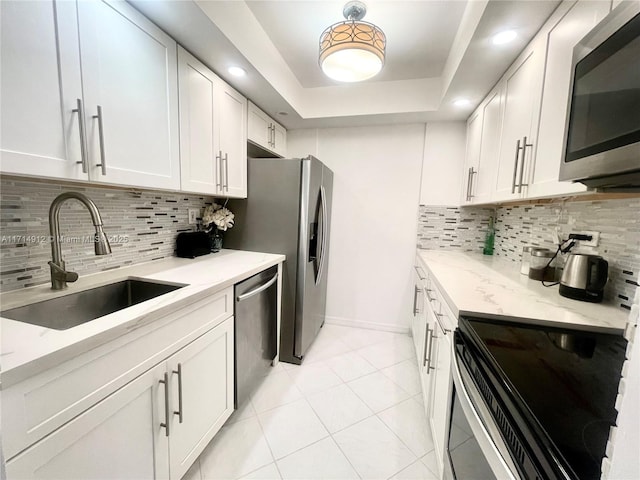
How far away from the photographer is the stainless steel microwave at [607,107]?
65 centimetres

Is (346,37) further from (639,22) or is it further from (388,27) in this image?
(639,22)

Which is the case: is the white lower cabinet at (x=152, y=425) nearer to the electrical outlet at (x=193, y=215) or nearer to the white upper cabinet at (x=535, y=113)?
the electrical outlet at (x=193, y=215)

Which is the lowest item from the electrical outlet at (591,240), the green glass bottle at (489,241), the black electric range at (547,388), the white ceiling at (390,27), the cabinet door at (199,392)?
the cabinet door at (199,392)

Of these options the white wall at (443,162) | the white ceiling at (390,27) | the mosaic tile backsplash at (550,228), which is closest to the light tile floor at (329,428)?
the mosaic tile backsplash at (550,228)

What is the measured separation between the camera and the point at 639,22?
0.64 m

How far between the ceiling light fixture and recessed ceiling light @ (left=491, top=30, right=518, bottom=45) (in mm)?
549

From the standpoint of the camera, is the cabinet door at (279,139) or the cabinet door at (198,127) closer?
the cabinet door at (198,127)

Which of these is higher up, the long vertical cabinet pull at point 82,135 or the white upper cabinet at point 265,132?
the white upper cabinet at point 265,132

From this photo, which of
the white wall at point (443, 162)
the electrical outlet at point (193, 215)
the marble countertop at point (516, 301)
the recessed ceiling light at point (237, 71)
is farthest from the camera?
the white wall at point (443, 162)

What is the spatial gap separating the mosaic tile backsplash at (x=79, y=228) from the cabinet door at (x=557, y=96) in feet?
6.81

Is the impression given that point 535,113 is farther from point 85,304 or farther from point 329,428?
point 85,304

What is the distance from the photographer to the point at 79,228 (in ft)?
4.23

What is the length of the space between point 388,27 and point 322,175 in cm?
109

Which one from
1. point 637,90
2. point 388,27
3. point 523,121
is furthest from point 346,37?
point 637,90
